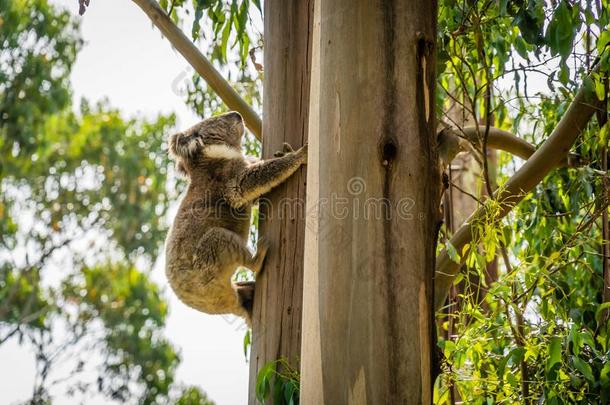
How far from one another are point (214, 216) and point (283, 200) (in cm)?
110

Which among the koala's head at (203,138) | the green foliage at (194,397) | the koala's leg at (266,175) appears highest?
the koala's head at (203,138)

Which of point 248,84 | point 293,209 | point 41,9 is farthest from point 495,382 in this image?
point 41,9

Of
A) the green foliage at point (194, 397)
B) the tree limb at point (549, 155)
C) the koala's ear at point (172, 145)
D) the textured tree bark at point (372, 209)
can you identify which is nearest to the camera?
the textured tree bark at point (372, 209)

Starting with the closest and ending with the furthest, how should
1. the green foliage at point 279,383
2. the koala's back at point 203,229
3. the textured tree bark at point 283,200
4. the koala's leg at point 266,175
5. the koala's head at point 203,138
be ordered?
1. the green foliage at point 279,383
2. the textured tree bark at point 283,200
3. the koala's leg at point 266,175
4. the koala's back at point 203,229
5. the koala's head at point 203,138

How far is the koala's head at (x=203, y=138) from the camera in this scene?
4.17m

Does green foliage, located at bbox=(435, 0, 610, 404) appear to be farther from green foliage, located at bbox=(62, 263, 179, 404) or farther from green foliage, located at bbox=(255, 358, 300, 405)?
green foliage, located at bbox=(62, 263, 179, 404)

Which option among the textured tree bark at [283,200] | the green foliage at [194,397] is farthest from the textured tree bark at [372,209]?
the green foliage at [194,397]

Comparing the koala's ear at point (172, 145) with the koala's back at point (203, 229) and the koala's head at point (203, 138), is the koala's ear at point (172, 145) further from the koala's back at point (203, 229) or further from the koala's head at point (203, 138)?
the koala's back at point (203, 229)

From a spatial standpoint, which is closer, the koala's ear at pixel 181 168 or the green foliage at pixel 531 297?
the green foliage at pixel 531 297

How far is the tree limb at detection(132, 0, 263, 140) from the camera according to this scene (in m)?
3.42

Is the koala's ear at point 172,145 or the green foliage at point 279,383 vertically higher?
the koala's ear at point 172,145

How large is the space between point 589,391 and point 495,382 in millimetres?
346

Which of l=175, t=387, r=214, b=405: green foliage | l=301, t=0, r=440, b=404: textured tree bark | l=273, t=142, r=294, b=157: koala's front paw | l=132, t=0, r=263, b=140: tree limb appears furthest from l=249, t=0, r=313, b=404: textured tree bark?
l=175, t=387, r=214, b=405: green foliage

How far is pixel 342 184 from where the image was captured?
183cm
